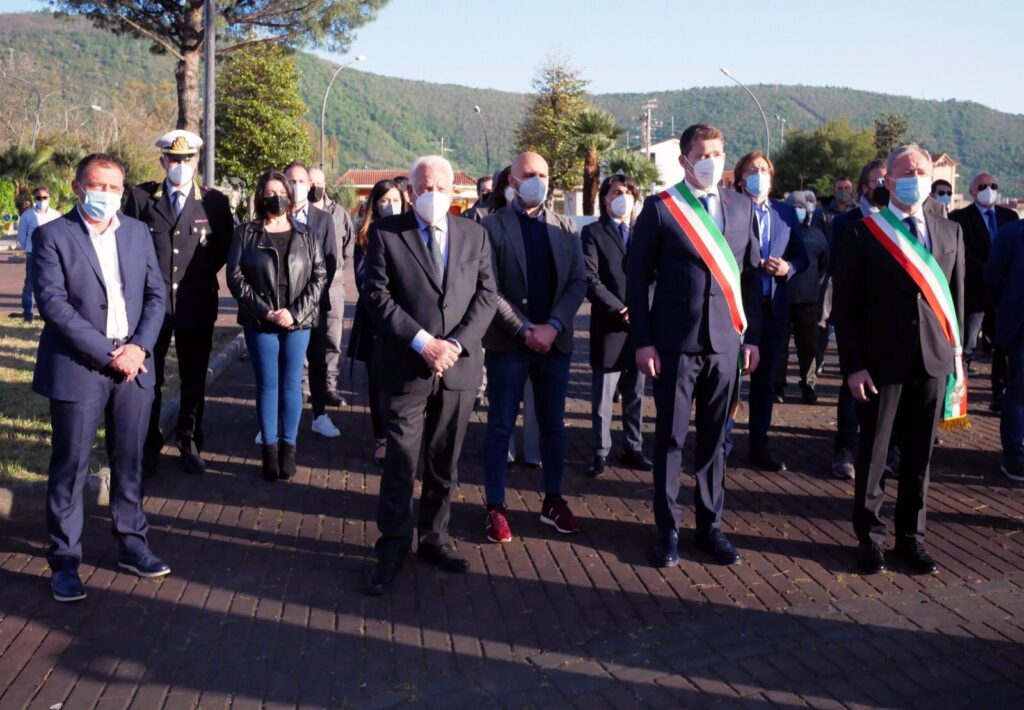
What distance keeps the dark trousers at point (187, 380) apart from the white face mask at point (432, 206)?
2673 millimetres

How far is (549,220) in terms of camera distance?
20.6 ft

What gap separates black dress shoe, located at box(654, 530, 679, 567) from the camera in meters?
5.62

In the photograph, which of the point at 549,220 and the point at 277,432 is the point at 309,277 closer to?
the point at 277,432

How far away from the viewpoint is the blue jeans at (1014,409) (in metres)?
7.47

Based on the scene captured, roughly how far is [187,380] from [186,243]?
1.03m

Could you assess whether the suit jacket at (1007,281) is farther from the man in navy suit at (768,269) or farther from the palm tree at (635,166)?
the palm tree at (635,166)

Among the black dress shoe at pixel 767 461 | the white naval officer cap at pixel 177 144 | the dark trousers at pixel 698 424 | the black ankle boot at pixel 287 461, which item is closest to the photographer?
the dark trousers at pixel 698 424

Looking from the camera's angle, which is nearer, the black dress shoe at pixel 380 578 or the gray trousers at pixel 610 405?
the black dress shoe at pixel 380 578

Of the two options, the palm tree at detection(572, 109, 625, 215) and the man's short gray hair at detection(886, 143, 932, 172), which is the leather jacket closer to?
the man's short gray hair at detection(886, 143, 932, 172)

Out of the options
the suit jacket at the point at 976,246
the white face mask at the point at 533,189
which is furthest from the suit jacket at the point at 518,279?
the suit jacket at the point at 976,246

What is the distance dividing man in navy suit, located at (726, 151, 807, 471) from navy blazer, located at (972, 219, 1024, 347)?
147cm

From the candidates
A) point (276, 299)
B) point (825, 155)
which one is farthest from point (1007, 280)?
point (825, 155)

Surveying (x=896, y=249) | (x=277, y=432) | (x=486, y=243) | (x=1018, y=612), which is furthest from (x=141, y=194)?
(x=1018, y=612)

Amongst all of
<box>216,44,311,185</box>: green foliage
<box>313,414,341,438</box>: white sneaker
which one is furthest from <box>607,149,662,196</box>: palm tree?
<box>313,414,341,438</box>: white sneaker
